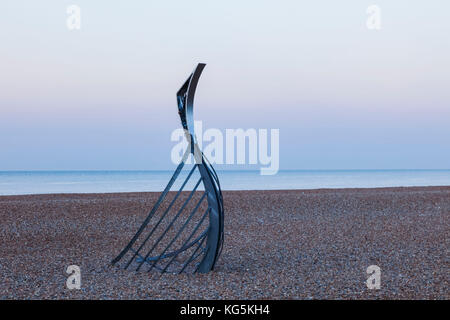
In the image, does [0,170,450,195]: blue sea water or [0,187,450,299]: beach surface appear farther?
[0,170,450,195]: blue sea water

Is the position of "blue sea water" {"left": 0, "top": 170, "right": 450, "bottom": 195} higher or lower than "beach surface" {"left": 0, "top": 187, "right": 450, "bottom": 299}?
lower

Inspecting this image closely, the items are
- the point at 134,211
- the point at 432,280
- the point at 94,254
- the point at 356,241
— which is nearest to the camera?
the point at 432,280

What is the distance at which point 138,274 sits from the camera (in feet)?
27.1

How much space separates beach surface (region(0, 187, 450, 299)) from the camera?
7250 mm

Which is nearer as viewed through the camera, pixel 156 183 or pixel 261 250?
pixel 261 250

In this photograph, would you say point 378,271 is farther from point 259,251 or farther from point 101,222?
point 101,222

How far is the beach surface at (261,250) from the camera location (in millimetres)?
7250

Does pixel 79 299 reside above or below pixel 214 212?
below

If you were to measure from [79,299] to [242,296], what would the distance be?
214 cm

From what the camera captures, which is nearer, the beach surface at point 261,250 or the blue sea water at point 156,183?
the beach surface at point 261,250

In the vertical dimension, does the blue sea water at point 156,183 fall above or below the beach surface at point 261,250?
below

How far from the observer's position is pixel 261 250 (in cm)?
1058

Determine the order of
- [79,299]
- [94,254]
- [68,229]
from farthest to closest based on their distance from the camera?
[68,229] → [94,254] → [79,299]

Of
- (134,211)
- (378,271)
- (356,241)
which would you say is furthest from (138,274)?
(134,211)
